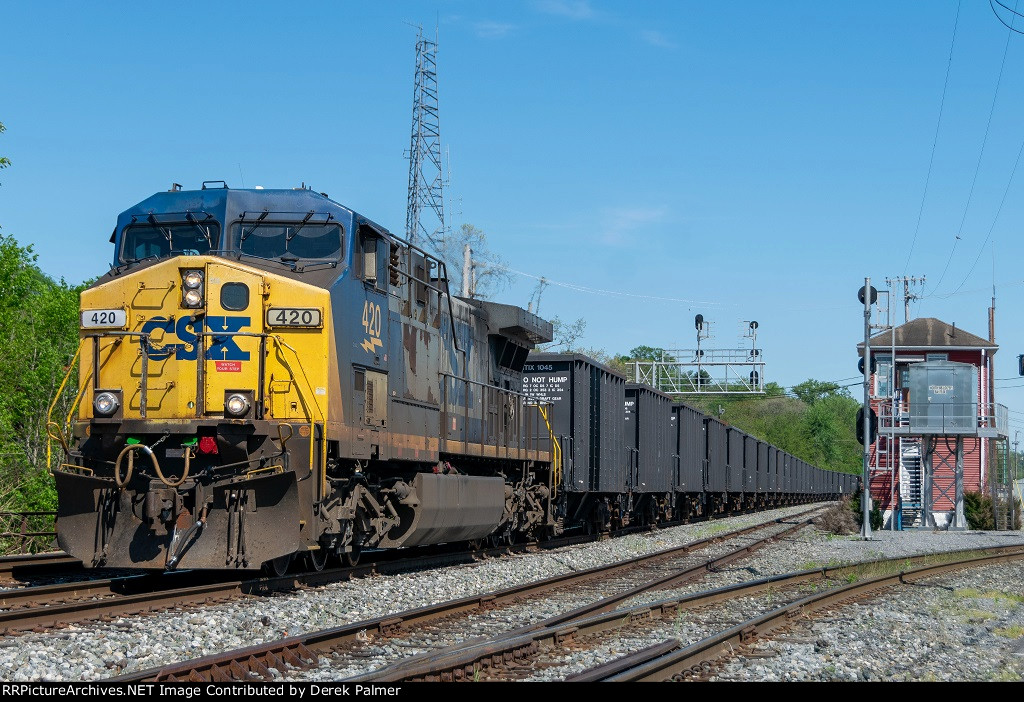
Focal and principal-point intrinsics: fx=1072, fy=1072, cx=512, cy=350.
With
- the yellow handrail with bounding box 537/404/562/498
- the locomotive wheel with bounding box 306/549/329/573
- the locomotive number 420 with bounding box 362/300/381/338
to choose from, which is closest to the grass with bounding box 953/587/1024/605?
the yellow handrail with bounding box 537/404/562/498

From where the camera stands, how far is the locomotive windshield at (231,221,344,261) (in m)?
11.2

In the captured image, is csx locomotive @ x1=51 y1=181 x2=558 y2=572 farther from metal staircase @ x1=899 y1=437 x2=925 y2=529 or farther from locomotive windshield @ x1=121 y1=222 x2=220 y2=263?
metal staircase @ x1=899 y1=437 x2=925 y2=529

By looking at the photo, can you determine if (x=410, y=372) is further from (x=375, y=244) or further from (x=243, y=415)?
(x=243, y=415)

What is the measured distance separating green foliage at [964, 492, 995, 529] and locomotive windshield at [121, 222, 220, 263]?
2910cm

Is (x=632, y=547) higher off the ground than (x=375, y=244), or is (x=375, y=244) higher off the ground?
(x=375, y=244)

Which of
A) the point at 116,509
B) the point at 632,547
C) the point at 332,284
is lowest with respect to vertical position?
the point at 632,547

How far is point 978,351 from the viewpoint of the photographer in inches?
1613

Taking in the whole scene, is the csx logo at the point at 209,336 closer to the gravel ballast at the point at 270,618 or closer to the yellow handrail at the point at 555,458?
the gravel ballast at the point at 270,618

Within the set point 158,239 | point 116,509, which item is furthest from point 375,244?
point 116,509

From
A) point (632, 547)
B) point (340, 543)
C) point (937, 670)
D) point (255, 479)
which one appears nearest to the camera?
point (937, 670)

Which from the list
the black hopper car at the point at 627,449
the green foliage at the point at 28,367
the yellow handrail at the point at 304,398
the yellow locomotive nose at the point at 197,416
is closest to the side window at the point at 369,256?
the yellow locomotive nose at the point at 197,416

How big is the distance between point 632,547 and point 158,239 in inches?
473

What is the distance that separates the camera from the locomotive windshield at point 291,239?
36.8 ft
